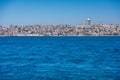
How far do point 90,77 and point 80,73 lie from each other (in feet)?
9.51

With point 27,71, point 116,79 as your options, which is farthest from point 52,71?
point 116,79

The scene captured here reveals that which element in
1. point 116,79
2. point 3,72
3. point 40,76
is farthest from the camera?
point 3,72

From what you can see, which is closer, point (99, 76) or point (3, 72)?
point (99, 76)

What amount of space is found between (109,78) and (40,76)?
597cm

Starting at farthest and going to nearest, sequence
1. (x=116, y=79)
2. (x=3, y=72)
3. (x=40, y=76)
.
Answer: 1. (x=3, y=72)
2. (x=40, y=76)
3. (x=116, y=79)

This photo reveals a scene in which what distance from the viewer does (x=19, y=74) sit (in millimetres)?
36125

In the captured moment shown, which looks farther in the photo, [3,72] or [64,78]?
[3,72]

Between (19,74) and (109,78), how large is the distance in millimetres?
8247

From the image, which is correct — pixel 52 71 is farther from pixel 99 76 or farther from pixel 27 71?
pixel 99 76

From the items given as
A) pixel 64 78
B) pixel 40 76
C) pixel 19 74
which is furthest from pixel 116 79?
pixel 19 74

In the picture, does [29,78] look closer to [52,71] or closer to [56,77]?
[56,77]

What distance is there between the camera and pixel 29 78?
33.6 m

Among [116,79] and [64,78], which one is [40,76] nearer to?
[64,78]

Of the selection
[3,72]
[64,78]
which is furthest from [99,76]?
[3,72]
